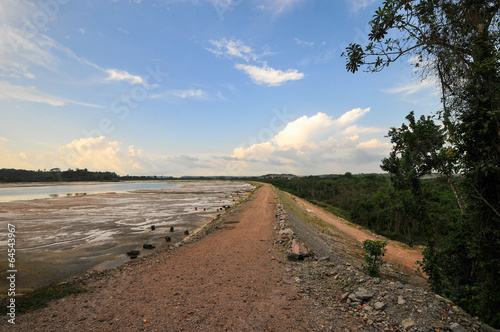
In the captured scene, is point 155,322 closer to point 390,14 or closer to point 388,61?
point 388,61

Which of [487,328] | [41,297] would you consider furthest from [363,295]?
[41,297]

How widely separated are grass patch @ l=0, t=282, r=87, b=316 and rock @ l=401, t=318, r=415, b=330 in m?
9.81

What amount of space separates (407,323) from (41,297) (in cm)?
1073

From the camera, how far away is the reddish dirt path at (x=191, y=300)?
19.2 feet

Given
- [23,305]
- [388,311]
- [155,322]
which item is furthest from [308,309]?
[23,305]

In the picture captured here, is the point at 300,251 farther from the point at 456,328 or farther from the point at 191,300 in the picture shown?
the point at 456,328

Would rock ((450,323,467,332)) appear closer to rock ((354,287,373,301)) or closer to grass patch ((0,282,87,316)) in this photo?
rock ((354,287,373,301))

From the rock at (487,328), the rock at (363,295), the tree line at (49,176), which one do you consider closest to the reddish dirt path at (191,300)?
the rock at (363,295)

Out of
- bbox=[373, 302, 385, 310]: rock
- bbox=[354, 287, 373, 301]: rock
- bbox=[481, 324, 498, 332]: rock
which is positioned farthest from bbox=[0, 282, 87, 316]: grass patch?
bbox=[481, 324, 498, 332]: rock

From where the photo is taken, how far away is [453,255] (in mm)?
7605

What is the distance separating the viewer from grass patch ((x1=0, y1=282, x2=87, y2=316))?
22.1 feet

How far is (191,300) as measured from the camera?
707cm

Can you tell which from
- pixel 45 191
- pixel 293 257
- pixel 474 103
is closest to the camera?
pixel 474 103

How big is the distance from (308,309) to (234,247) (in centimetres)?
708
